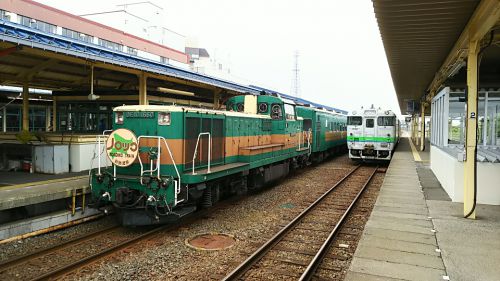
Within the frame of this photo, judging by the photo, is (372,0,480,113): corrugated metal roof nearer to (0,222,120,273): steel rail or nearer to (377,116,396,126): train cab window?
(377,116,396,126): train cab window

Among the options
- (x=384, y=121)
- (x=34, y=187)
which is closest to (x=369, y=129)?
(x=384, y=121)

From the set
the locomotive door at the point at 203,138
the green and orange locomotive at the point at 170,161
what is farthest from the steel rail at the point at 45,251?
the locomotive door at the point at 203,138

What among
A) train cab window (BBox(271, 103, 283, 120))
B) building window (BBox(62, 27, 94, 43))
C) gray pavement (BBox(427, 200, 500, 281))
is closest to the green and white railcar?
train cab window (BBox(271, 103, 283, 120))

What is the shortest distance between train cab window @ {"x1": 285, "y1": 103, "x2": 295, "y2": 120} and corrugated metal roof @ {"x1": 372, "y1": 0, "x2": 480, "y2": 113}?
3.65 m

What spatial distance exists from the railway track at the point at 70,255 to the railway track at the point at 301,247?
2309 mm

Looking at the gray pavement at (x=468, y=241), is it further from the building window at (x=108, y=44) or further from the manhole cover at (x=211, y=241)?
the building window at (x=108, y=44)

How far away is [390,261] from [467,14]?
16.6 feet

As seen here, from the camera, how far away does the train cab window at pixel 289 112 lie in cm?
1259

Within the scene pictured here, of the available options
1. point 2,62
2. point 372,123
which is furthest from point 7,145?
point 372,123

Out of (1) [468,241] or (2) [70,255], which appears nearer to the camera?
(1) [468,241]

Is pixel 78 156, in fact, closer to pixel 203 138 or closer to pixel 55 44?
pixel 55 44

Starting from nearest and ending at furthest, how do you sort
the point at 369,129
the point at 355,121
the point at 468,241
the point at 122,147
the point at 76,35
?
the point at 468,241, the point at 122,147, the point at 369,129, the point at 355,121, the point at 76,35

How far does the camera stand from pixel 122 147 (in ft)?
23.7

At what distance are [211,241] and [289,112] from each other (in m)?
7.10
